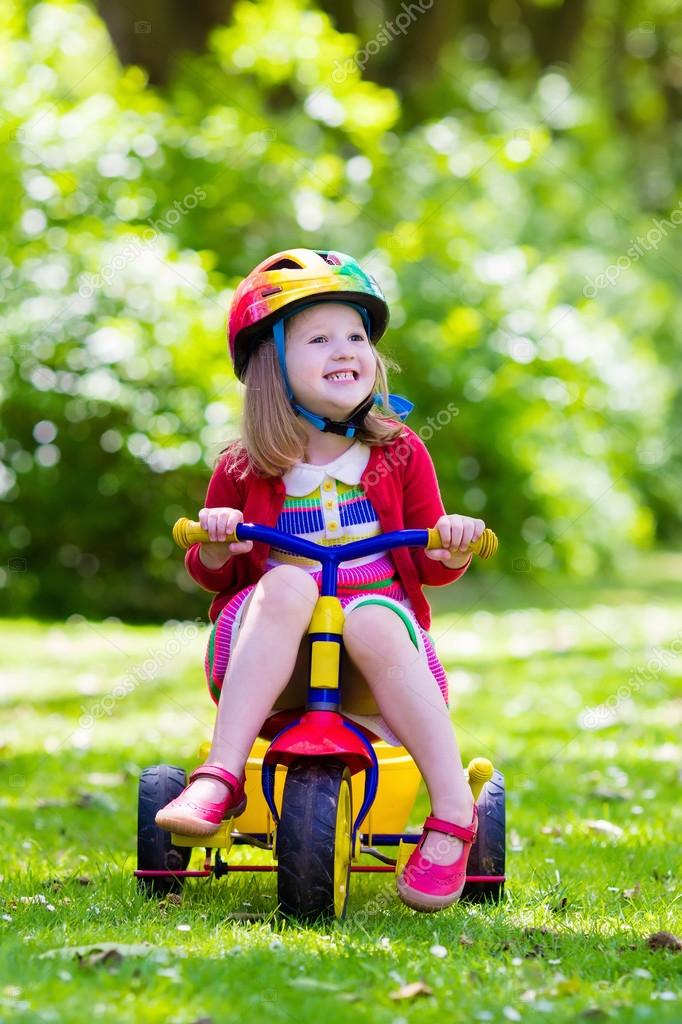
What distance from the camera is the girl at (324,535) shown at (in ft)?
9.78

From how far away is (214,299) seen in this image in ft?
27.6

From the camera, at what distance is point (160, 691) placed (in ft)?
21.4

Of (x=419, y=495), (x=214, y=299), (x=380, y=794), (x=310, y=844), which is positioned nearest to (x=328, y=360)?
(x=419, y=495)

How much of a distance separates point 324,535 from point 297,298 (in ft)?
1.84

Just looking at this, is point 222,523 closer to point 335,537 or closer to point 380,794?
point 335,537

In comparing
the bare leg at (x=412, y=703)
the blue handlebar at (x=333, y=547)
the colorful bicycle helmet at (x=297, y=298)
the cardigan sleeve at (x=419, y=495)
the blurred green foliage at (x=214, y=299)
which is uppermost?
the blurred green foliage at (x=214, y=299)

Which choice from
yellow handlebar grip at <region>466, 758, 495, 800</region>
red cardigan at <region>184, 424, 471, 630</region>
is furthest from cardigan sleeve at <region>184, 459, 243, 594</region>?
yellow handlebar grip at <region>466, 758, 495, 800</region>

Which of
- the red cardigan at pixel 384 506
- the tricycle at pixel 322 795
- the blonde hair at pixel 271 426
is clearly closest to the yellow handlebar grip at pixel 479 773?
the tricycle at pixel 322 795

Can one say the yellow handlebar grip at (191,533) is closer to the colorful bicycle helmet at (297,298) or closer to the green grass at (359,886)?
the colorful bicycle helmet at (297,298)

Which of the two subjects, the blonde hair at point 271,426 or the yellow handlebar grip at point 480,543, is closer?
the yellow handlebar grip at point 480,543

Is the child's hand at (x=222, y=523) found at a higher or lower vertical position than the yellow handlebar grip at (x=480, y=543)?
higher

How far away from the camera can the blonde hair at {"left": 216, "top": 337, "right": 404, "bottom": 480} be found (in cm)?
327

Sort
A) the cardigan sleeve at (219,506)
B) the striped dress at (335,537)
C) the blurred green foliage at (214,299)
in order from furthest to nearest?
the blurred green foliage at (214,299)
the cardigan sleeve at (219,506)
the striped dress at (335,537)

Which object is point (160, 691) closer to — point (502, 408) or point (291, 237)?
point (291, 237)
